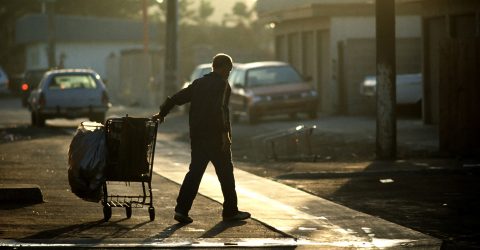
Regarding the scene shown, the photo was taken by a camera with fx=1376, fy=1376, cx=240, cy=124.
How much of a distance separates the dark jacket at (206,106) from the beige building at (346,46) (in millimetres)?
24841

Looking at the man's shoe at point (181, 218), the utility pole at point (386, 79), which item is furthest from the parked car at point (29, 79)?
the man's shoe at point (181, 218)

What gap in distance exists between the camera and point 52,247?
11.7 metres

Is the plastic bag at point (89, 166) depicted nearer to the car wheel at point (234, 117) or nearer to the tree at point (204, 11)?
the car wheel at point (234, 117)

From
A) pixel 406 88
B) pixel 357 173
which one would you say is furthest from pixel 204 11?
pixel 357 173

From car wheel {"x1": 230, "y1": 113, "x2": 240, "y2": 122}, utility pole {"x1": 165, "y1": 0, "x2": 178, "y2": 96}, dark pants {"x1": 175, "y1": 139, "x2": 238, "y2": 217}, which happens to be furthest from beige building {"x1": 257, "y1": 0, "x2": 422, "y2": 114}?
dark pants {"x1": 175, "y1": 139, "x2": 238, "y2": 217}

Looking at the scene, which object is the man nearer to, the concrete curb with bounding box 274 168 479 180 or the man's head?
the man's head

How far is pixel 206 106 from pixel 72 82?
22107 mm

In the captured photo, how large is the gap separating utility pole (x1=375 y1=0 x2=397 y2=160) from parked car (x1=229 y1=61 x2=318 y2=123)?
14141 mm

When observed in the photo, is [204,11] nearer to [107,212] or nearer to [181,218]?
[107,212]

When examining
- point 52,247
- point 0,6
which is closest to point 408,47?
point 52,247

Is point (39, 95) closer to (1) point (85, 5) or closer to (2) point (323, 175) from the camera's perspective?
(2) point (323, 175)

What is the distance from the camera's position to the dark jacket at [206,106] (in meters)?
14.1

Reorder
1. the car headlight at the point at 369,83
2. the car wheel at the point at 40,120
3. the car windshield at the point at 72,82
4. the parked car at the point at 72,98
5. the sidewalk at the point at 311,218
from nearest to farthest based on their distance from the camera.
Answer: the sidewalk at the point at 311,218, the parked car at the point at 72,98, the car windshield at the point at 72,82, the car wheel at the point at 40,120, the car headlight at the point at 369,83

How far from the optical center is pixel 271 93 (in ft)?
120
